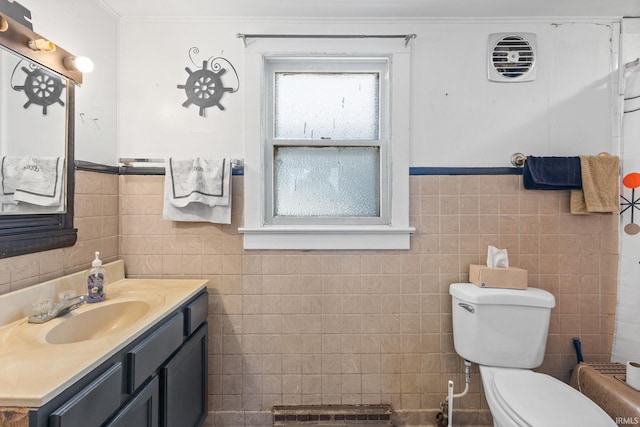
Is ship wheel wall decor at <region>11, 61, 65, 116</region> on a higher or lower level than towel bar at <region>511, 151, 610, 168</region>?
higher

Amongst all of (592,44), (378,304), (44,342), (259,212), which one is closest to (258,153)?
(259,212)

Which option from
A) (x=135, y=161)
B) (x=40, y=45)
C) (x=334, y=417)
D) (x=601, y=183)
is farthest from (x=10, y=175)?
(x=601, y=183)

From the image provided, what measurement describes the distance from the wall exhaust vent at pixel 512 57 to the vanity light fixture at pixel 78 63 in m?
1.92

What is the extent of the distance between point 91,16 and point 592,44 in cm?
254

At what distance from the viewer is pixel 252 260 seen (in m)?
1.75

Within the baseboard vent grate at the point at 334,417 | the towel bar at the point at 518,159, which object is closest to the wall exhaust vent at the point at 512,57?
the towel bar at the point at 518,159

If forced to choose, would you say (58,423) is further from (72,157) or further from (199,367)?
(72,157)

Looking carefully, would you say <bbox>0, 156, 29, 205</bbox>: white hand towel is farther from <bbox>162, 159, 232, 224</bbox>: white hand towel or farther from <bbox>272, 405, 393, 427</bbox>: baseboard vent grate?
<bbox>272, 405, 393, 427</bbox>: baseboard vent grate

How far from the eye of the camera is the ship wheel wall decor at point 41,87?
3.91 ft

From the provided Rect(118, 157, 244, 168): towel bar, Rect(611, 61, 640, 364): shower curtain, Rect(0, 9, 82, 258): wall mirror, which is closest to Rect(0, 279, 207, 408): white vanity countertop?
Rect(0, 9, 82, 258): wall mirror

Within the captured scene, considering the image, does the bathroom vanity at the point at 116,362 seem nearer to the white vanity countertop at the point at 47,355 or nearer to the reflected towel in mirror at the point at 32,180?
the white vanity countertop at the point at 47,355

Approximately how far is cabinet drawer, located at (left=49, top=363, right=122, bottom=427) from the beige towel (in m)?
2.12

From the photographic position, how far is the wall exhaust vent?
Answer: 172 cm

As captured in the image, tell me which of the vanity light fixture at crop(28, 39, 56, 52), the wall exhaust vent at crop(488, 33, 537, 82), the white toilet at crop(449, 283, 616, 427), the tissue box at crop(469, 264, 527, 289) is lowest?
the white toilet at crop(449, 283, 616, 427)
